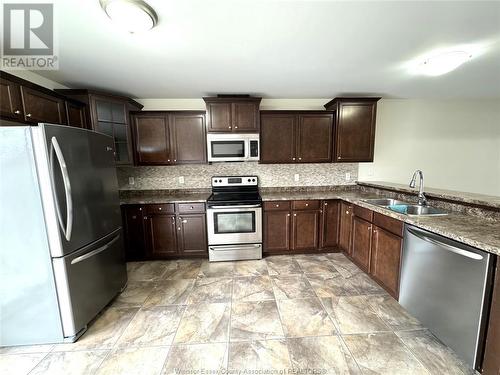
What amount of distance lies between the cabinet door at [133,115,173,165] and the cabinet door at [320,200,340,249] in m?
2.45

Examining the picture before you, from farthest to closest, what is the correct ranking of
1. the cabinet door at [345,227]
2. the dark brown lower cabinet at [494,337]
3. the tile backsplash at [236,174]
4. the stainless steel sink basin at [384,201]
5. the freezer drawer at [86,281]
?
the tile backsplash at [236,174] → the cabinet door at [345,227] → the stainless steel sink basin at [384,201] → the freezer drawer at [86,281] → the dark brown lower cabinet at [494,337]

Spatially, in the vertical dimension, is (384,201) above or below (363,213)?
above

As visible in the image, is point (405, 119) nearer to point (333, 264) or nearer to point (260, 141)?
point (260, 141)

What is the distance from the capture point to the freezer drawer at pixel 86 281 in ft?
4.83

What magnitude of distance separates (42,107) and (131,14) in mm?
1528

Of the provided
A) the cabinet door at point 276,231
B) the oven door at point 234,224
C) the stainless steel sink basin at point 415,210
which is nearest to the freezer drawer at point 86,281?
the oven door at point 234,224

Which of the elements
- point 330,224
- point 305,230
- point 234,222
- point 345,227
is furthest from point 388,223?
point 234,222

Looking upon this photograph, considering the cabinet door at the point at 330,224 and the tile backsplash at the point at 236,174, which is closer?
the cabinet door at the point at 330,224

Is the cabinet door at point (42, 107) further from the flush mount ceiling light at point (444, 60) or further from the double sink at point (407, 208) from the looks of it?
the flush mount ceiling light at point (444, 60)

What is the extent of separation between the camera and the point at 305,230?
2.89 meters

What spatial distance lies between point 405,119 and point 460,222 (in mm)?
2432

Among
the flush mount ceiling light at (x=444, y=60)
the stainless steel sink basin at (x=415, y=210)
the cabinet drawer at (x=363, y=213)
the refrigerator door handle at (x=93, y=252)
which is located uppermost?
the flush mount ceiling light at (x=444, y=60)

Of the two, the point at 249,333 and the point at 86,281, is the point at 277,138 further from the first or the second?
the point at 86,281

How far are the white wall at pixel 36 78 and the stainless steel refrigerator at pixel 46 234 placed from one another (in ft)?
4.04
